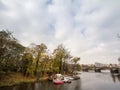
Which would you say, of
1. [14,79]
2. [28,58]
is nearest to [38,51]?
[28,58]

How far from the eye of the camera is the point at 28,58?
60.3 m

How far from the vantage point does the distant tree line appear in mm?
46094

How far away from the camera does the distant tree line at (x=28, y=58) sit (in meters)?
46.1

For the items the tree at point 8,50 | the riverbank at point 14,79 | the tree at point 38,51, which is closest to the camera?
the tree at point 8,50

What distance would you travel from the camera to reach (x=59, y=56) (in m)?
71.6

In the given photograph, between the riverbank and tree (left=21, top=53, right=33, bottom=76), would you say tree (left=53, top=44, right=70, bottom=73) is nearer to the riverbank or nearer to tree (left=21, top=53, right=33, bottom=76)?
tree (left=21, top=53, right=33, bottom=76)

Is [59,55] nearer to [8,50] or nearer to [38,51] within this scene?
[38,51]

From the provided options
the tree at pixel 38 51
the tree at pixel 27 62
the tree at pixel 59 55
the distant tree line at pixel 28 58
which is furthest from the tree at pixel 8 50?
the tree at pixel 59 55

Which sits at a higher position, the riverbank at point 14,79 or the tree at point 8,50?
the tree at point 8,50

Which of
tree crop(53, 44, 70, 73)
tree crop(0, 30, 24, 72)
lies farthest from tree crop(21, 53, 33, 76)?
tree crop(53, 44, 70, 73)

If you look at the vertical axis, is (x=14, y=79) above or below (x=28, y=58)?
below

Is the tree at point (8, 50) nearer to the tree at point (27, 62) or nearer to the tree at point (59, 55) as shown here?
the tree at point (27, 62)

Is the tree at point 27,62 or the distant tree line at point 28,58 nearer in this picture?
the distant tree line at point 28,58

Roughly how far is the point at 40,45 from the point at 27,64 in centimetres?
969
